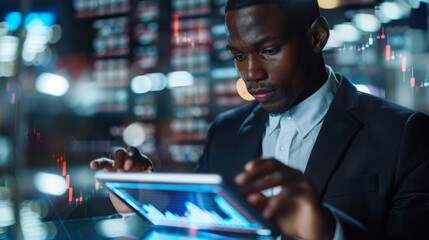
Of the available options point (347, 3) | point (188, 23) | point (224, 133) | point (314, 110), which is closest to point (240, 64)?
point (314, 110)

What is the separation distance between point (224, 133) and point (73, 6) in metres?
15.4

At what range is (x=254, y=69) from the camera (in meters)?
1.09

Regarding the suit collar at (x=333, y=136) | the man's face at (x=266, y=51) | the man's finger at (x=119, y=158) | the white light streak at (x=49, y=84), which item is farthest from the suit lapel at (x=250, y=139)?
the white light streak at (x=49, y=84)

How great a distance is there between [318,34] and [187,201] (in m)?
0.56

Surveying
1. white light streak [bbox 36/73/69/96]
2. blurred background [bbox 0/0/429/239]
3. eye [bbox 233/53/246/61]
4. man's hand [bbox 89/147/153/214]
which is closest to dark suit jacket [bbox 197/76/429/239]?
eye [bbox 233/53/246/61]

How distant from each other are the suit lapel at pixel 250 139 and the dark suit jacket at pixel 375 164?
0.62 ft

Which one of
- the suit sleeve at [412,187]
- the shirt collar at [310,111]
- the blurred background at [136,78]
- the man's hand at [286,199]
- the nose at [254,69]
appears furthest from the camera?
the blurred background at [136,78]

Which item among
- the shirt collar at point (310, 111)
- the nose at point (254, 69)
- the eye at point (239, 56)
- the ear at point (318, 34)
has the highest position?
the ear at point (318, 34)

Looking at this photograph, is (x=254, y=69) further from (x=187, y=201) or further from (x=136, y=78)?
(x=136, y=78)

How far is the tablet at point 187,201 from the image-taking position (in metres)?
0.68

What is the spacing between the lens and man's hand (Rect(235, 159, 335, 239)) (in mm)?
A: 650

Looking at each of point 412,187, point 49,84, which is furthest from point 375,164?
point 49,84

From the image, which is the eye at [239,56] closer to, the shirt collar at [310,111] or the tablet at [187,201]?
the shirt collar at [310,111]

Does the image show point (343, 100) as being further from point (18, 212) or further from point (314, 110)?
point (18, 212)
